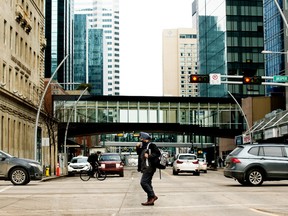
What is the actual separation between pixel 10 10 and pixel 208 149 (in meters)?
74.1

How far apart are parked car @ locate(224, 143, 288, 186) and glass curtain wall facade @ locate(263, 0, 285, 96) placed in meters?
52.6

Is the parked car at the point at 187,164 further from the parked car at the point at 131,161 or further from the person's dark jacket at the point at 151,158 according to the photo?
the parked car at the point at 131,161

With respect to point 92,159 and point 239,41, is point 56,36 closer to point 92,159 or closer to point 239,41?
point 239,41

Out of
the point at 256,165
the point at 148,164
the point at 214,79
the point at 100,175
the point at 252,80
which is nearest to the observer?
the point at 148,164

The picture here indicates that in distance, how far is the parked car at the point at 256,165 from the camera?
2262 cm

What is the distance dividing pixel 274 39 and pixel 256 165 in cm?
5768

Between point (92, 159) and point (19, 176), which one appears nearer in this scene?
point (19, 176)

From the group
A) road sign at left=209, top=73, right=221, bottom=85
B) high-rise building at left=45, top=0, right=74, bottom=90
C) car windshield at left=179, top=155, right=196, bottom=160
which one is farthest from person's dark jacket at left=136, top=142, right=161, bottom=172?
high-rise building at left=45, top=0, right=74, bottom=90

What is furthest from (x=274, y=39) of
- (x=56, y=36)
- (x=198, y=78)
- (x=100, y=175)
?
(x=56, y=36)

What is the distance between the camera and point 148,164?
46.1 feet

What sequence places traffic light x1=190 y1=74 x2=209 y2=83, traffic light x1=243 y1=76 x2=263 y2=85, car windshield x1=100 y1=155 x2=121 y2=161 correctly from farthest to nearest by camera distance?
car windshield x1=100 y1=155 x2=121 y2=161 < traffic light x1=190 y1=74 x2=209 y2=83 < traffic light x1=243 y1=76 x2=263 y2=85

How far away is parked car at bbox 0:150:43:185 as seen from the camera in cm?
2389

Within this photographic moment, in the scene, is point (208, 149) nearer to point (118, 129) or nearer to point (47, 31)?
point (118, 129)

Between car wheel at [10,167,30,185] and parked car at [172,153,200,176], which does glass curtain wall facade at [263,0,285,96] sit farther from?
car wheel at [10,167,30,185]
